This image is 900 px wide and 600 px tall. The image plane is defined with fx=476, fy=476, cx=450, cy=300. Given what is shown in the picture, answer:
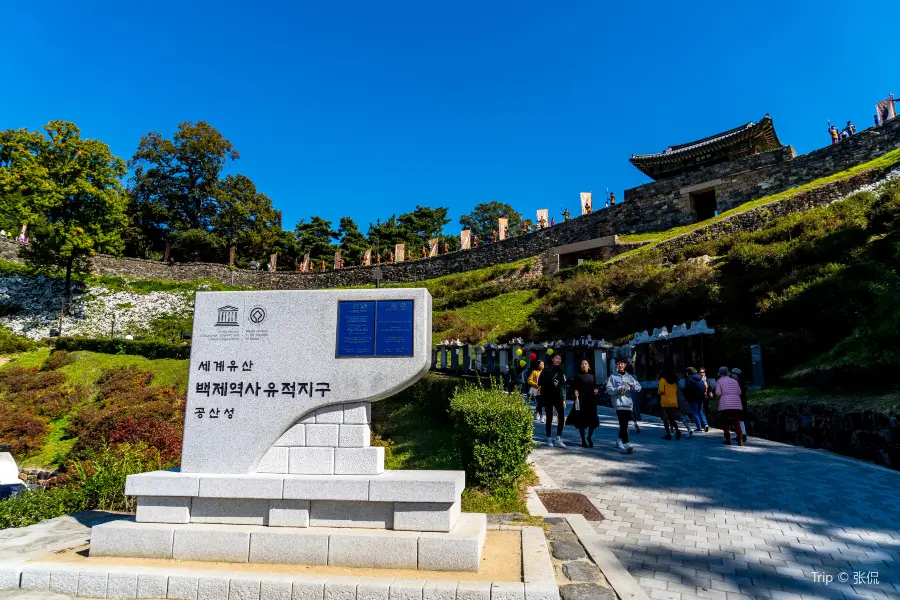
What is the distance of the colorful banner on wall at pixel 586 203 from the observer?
1407 inches

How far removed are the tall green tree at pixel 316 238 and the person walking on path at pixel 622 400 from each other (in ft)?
145

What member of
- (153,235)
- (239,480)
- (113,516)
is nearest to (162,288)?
(153,235)

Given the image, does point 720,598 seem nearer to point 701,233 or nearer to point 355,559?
point 355,559

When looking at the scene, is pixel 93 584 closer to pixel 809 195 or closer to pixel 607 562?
pixel 607 562

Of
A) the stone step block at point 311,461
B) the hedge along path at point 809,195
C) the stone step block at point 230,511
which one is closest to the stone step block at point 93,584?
the stone step block at point 230,511

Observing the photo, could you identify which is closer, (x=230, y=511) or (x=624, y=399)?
(x=230, y=511)

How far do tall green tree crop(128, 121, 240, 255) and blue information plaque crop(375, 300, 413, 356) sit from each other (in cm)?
4692

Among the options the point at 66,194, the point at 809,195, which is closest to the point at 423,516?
the point at 809,195

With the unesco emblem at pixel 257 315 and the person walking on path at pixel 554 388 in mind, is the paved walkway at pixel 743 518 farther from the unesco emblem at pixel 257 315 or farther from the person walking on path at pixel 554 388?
the unesco emblem at pixel 257 315

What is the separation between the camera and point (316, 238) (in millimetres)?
52156

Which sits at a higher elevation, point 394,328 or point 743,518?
point 394,328

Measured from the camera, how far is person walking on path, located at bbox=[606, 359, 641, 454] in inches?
347

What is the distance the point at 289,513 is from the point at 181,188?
168 feet

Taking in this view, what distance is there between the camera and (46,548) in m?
4.80
